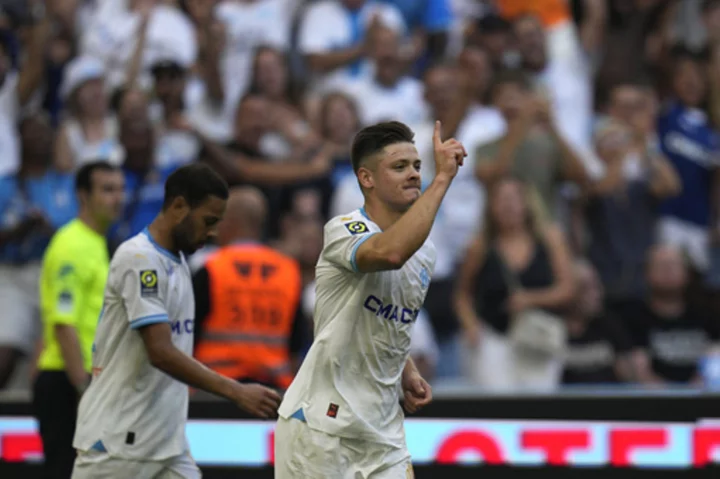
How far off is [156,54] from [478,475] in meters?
6.03

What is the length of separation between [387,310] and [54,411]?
3025mm

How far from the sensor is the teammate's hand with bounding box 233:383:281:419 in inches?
205

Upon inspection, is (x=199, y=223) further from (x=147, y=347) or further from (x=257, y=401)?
→ (x=257, y=401)

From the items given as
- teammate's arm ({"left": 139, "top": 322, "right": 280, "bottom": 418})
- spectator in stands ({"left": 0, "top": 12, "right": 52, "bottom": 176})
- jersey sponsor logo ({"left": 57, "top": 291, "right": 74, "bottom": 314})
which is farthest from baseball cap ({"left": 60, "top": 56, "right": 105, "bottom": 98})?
teammate's arm ({"left": 139, "top": 322, "right": 280, "bottom": 418})

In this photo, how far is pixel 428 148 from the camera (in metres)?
11.0

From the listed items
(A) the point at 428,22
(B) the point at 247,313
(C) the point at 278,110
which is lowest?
(B) the point at 247,313

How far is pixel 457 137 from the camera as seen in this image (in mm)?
11141

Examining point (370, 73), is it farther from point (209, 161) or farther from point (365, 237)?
point (365, 237)

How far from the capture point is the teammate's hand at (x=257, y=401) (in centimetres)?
521

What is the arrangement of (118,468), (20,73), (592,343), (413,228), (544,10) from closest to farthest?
(413,228) < (118,468) < (592,343) < (20,73) < (544,10)

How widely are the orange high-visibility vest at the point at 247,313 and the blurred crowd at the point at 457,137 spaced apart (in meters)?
1.57

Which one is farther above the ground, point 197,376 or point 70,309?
point 70,309

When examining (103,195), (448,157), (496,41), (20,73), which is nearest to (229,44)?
(20,73)

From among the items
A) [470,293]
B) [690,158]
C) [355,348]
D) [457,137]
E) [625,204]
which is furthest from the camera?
[690,158]
